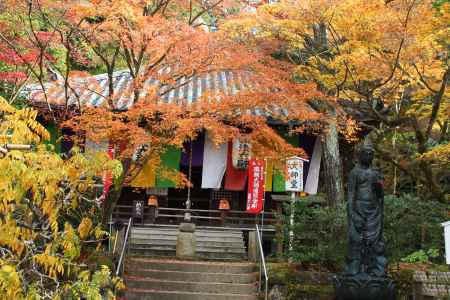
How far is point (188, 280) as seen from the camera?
582 inches

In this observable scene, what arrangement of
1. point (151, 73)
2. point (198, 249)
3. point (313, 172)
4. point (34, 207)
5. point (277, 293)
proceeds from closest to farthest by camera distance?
point (34, 207), point (151, 73), point (277, 293), point (198, 249), point (313, 172)

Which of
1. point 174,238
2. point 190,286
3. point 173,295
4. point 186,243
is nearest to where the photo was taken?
point 173,295

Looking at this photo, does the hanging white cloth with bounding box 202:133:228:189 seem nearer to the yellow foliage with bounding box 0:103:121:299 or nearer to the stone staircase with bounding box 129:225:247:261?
the stone staircase with bounding box 129:225:247:261

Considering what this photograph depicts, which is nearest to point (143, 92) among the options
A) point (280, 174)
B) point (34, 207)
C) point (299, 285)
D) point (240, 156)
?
point (240, 156)

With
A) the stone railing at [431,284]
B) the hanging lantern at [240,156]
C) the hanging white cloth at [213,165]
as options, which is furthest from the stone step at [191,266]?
the hanging white cloth at [213,165]

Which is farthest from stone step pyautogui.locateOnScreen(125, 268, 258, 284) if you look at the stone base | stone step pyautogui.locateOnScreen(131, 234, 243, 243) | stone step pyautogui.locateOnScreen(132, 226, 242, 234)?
stone step pyautogui.locateOnScreen(132, 226, 242, 234)

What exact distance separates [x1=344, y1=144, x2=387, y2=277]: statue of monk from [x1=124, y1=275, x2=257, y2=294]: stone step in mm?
3994

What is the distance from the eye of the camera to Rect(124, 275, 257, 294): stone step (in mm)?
14344

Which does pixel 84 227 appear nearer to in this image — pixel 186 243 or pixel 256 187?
pixel 186 243

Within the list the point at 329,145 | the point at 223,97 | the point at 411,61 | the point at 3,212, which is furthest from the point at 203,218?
the point at 3,212

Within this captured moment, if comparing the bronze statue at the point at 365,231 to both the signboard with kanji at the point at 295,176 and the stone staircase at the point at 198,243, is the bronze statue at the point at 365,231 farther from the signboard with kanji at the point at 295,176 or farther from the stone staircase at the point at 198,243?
the stone staircase at the point at 198,243

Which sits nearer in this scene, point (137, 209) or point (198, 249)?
point (198, 249)

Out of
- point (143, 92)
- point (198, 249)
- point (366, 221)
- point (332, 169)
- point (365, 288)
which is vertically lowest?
point (365, 288)

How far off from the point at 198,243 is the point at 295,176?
3.89 m
